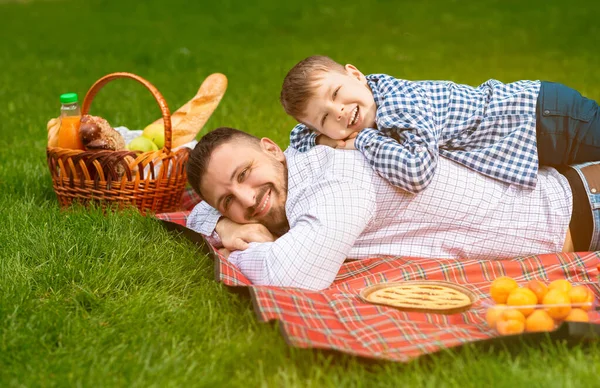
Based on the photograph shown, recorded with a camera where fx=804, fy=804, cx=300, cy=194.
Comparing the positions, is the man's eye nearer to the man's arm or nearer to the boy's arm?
the man's arm

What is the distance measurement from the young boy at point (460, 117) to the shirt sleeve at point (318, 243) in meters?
0.25

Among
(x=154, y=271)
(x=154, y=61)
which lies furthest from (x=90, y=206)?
(x=154, y=61)

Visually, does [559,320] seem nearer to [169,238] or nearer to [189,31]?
[169,238]

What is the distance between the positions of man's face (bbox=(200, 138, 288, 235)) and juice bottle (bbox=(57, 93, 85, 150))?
1156 mm

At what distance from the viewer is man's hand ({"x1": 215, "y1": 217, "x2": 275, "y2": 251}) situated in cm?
342

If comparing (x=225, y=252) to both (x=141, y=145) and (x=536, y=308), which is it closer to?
(x=141, y=145)

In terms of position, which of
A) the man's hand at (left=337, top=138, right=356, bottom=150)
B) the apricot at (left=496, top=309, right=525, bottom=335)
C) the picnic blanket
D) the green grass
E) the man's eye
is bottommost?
the green grass

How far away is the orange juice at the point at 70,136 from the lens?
4309 millimetres

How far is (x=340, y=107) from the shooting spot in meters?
3.43

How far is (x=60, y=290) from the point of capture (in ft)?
10.3

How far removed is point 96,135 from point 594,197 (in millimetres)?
2511

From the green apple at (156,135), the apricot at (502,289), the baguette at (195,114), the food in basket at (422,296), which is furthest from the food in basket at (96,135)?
the apricot at (502,289)

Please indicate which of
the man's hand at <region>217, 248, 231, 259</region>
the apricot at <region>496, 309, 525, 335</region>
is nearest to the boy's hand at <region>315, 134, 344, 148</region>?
the man's hand at <region>217, 248, 231, 259</region>

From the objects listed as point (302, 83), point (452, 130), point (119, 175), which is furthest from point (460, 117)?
point (119, 175)
